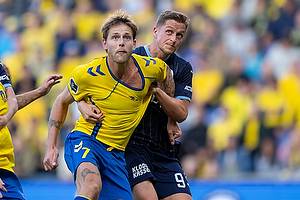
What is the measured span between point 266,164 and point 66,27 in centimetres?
543

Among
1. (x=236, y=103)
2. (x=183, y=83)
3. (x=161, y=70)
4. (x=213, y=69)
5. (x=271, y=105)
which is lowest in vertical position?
(x=161, y=70)

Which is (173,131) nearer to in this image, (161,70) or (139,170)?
(139,170)

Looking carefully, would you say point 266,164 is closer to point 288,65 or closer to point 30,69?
point 288,65

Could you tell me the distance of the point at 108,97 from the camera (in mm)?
4484

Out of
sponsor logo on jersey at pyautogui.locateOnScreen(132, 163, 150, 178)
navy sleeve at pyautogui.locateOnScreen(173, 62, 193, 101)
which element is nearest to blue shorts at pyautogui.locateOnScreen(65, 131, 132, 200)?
sponsor logo on jersey at pyautogui.locateOnScreen(132, 163, 150, 178)

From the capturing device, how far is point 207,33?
425 inches

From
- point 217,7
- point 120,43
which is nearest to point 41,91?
point 120,43

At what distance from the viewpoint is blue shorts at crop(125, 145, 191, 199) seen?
4.82m

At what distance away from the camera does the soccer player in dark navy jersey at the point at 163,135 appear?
486 centimetres

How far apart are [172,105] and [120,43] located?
821 millimetres

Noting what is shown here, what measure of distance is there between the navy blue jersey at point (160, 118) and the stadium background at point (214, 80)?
3358 mm

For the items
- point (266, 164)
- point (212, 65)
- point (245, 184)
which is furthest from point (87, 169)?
point (212, 65)

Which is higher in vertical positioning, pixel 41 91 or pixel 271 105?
pixel 271 105

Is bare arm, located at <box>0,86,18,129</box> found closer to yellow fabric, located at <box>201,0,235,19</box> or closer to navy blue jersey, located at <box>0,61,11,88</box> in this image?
navy blue jersey, located at <box>0,61,11,88</box>
